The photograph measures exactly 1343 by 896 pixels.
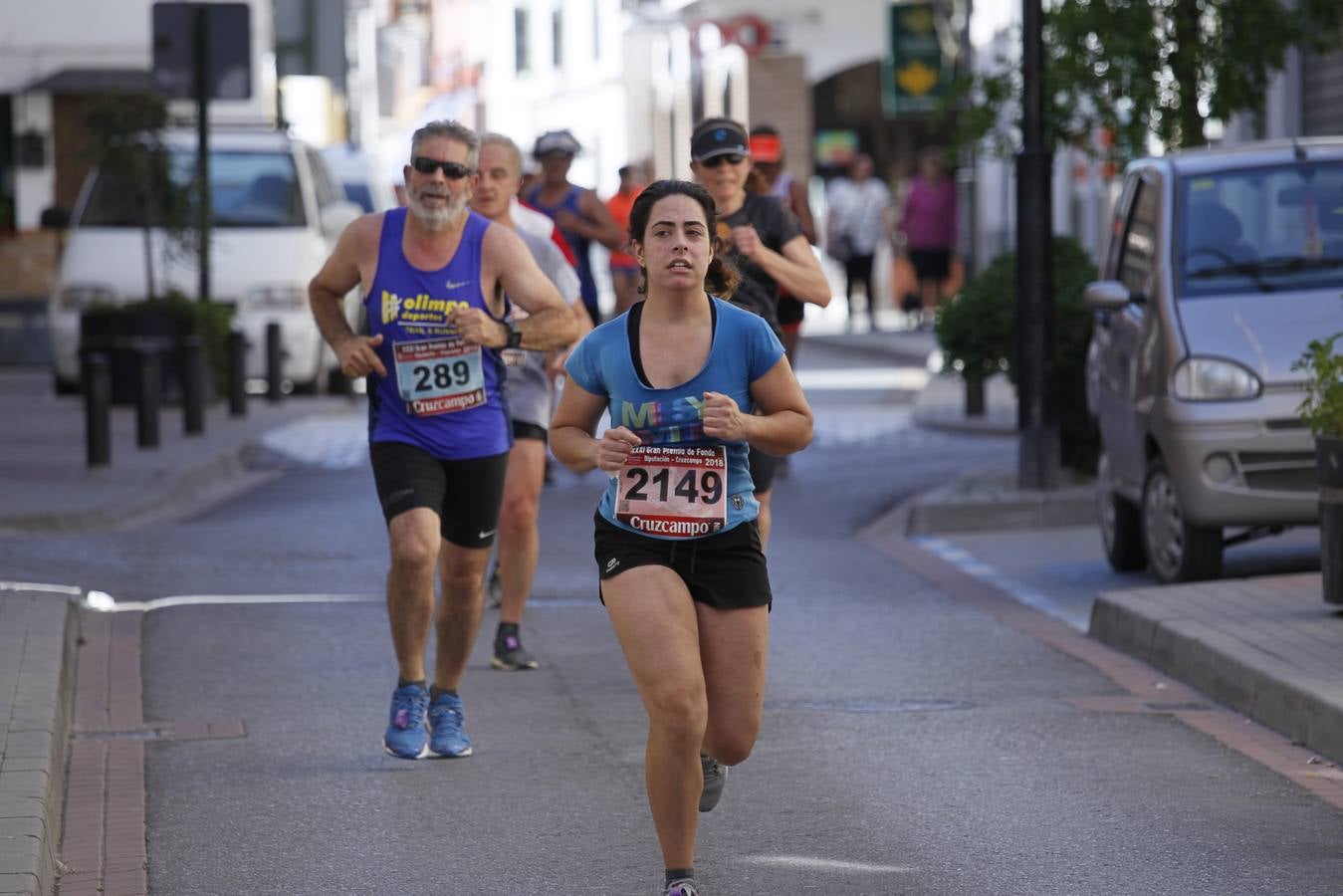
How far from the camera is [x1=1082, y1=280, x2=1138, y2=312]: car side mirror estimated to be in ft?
37.6

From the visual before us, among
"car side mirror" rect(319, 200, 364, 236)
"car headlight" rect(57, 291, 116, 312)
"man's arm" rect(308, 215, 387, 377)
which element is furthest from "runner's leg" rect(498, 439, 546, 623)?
"car headlight" rect(57, 291, 116, 312)

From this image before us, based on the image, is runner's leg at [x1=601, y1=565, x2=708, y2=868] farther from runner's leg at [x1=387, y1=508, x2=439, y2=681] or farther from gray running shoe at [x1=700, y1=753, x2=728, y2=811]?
runner's leg at [x1=387, y1=508, x2=439, y2=681]

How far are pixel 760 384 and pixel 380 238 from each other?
2.19 m

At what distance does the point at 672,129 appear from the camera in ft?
167

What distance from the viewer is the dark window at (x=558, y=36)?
191ft

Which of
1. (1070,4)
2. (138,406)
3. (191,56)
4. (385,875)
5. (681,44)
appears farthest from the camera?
(681,44)

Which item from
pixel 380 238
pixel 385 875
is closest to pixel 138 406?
pixel 380 238

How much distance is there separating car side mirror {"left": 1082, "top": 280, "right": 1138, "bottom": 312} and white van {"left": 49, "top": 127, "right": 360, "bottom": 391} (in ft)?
36.7

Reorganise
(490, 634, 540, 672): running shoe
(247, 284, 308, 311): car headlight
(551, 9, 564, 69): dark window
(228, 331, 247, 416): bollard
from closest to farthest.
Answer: (490, 634, 540, 672): running shoe → (228, 331, 247, 416): bollard → (247, 284, 308, 311): car headlight → (551, 9, 564, 69): dark window

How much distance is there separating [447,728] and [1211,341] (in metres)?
4.24

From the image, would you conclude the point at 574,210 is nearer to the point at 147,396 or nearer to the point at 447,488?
the point at 147,396

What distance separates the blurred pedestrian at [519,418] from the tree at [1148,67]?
6519mm

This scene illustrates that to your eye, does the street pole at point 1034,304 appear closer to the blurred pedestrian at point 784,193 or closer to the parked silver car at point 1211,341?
the blurred pedestrian at point 784,193

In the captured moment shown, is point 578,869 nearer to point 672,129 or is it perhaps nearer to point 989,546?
point 989,546
